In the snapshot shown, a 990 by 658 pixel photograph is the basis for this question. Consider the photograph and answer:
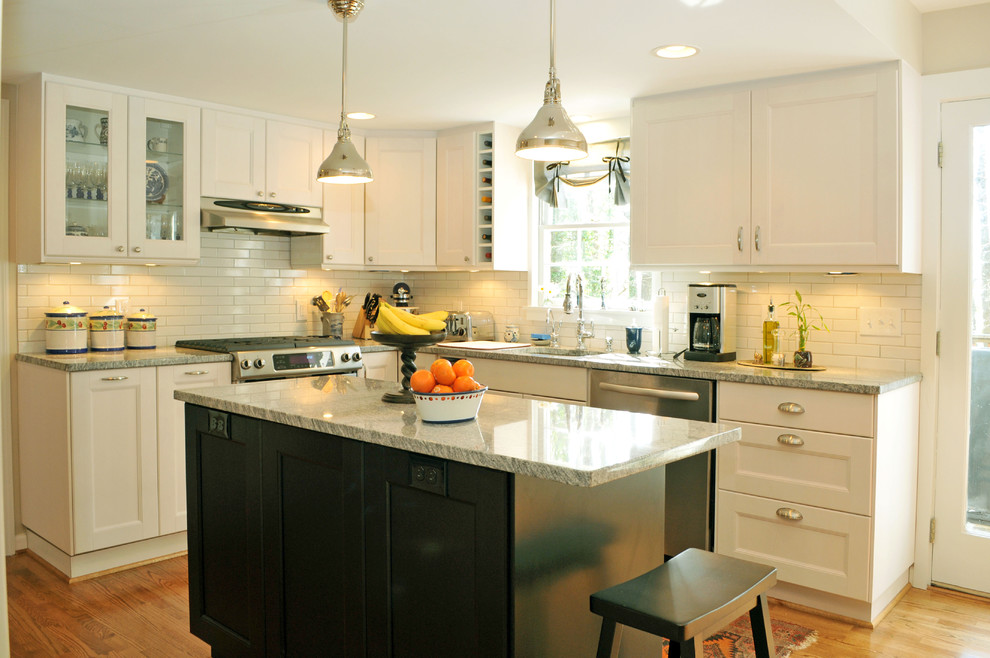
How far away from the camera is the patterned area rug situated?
2.91m

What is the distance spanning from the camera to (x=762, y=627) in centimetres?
196

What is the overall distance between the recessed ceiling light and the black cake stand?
1.63 metres

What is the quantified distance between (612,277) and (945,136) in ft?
6.21

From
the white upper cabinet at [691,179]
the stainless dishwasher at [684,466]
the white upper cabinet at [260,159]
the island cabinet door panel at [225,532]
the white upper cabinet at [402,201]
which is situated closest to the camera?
the island cabinet door panel at [225,532]

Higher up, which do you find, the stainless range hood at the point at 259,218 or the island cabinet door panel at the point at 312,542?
the stainless range hood at the point at 259,218

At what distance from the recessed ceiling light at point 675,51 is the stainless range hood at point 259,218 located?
2.32m

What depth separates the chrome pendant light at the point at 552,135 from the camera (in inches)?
86.6

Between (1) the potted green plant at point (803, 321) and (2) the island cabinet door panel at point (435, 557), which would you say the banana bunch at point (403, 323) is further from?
(1) the potted green plant at point (803, 321)

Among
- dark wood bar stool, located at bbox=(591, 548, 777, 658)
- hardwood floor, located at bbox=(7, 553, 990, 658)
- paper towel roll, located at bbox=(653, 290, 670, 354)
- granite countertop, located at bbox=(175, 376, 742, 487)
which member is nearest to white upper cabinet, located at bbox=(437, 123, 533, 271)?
paper towel roll, located at bbox=(653, 290, 670, 354)

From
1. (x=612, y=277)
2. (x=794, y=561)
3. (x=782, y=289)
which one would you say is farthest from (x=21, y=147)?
(x=794, y=561)

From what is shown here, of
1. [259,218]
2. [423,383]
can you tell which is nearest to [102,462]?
[259,218]

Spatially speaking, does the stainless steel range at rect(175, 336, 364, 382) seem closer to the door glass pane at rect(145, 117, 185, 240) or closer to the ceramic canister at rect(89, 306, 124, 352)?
the ceramic canister at rect(89, 306, 124, 352)

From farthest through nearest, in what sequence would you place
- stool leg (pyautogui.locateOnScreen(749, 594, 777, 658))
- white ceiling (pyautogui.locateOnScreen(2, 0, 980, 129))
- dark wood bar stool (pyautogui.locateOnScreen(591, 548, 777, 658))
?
1. white ceiling (pyautogui.locateOnScreen(2, 0, 980, 129))
2. stool leg (pyautogui.locateOnScreen(749, 594, 777, 658))
3. dark wood bar stool (pyautogui.locateOnScreen(591, 548, 777, 658))

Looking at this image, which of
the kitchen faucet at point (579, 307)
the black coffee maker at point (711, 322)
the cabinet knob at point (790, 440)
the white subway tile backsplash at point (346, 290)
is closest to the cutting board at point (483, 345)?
the white subway tile backsplash at point (346, 290)
